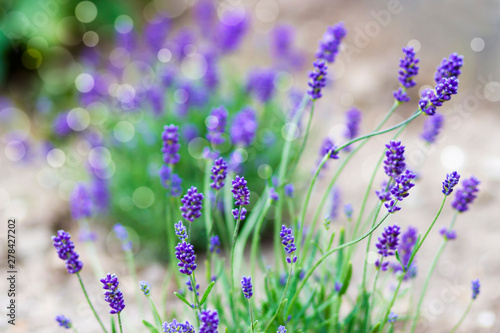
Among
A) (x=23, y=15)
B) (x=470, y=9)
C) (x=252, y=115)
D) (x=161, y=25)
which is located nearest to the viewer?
(x=252, y=115)

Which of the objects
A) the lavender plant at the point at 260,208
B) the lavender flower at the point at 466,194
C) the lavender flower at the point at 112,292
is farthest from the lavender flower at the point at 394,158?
the lavender flower at the point at 112,292

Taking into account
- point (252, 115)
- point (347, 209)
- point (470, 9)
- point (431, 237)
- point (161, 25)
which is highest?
point (470, 9)

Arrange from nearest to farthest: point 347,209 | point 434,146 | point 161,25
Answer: point 347,209
point 161,25
point 434,146

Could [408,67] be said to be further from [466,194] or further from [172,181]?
[172,181]

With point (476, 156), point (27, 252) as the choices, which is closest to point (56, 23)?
point (27, 252)

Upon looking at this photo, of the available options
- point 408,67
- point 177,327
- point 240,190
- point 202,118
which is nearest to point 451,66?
point 408,67

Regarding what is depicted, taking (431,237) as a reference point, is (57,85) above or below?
above

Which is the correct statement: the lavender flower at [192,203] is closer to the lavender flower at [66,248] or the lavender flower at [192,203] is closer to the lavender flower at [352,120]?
the lavender flower at [66,248]

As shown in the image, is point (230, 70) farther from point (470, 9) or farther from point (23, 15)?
point (23, 15)

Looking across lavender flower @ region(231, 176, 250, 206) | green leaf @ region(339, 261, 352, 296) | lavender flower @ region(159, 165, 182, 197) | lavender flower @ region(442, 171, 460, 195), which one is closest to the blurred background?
lavender flower @ region(159, 165, 182, 197)
